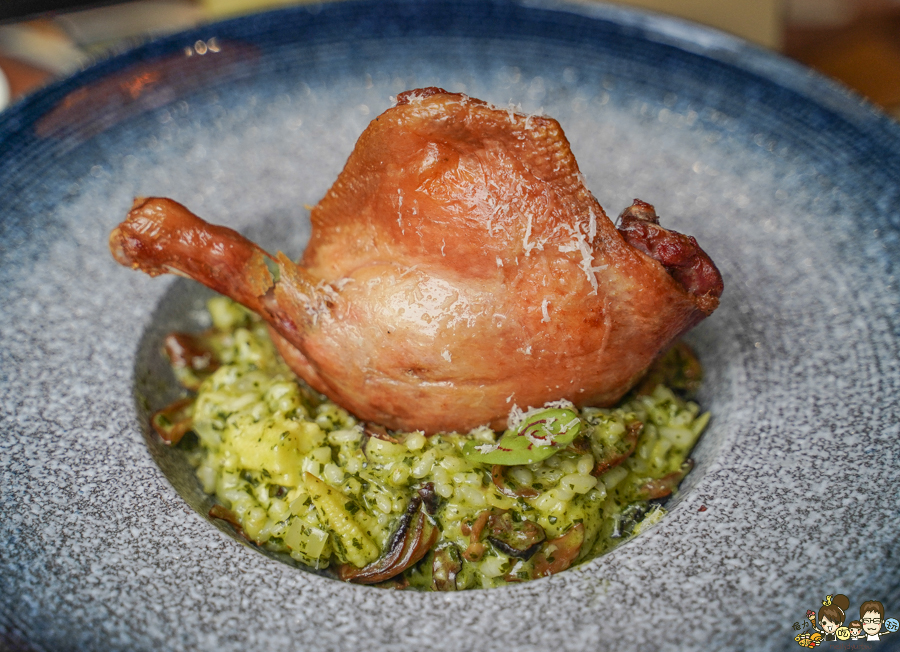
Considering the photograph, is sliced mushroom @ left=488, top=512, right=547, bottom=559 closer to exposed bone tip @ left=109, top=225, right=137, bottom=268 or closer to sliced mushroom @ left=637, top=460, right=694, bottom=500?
sliced mushroom @ left=637, top=460, right=694, bottom=500

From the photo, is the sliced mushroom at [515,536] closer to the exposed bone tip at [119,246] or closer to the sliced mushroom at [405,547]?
the sliced mushroom at [405,547]

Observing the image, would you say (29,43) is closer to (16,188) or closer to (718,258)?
(16,188)

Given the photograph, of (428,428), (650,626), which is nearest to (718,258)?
(428,428)

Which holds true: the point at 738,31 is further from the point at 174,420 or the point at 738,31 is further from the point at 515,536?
the point at 174,420

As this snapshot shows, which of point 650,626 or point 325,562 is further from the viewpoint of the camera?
point 325,562

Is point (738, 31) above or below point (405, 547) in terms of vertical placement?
above

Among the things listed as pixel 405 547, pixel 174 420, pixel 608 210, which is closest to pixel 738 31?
pixel 608 210

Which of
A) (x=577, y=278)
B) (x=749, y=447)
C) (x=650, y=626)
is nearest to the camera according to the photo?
(x=650, y=626)

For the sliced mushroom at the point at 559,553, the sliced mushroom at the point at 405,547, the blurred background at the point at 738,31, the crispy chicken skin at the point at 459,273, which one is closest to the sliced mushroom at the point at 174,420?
the crispy chicken skin at the point at 459,273
